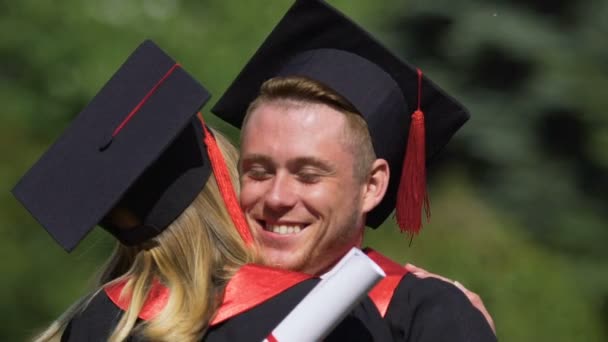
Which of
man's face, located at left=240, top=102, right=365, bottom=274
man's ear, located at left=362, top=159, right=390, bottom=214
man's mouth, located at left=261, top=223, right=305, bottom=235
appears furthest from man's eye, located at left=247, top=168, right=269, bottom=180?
man's ear, located at left=362, top=159, right=390, bottom=214

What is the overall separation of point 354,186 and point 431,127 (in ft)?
1.33

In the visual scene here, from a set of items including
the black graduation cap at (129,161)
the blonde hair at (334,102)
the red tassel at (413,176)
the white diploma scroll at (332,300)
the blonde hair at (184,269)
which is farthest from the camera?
the red tassel at (413,176)

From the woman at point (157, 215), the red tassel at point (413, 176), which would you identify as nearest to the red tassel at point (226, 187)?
the woman at point (157, 215)

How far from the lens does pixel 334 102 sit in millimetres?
4133

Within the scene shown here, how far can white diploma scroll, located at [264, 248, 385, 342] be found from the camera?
11.5ft

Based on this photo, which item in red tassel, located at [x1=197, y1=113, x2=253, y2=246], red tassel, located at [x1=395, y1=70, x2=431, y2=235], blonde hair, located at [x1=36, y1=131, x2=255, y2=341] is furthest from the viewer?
red tassel, located at [x1=395, y1=70, x2=431, y2=235]

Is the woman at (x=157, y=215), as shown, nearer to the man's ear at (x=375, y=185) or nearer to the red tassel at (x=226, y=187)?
the red tassel at (x=226, y=187)

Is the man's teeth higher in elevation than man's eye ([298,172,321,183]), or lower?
lower

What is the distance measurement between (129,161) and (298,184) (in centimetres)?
A: 43

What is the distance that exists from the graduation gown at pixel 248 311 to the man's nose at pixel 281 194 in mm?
184

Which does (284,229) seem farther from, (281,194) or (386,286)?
(386,286)

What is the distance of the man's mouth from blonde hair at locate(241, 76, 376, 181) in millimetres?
195

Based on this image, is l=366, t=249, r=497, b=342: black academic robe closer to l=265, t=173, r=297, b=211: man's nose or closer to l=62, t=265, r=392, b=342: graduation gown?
l=62, t=265, r=392, b=342: graduation gown

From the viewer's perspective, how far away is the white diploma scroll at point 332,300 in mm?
3496
